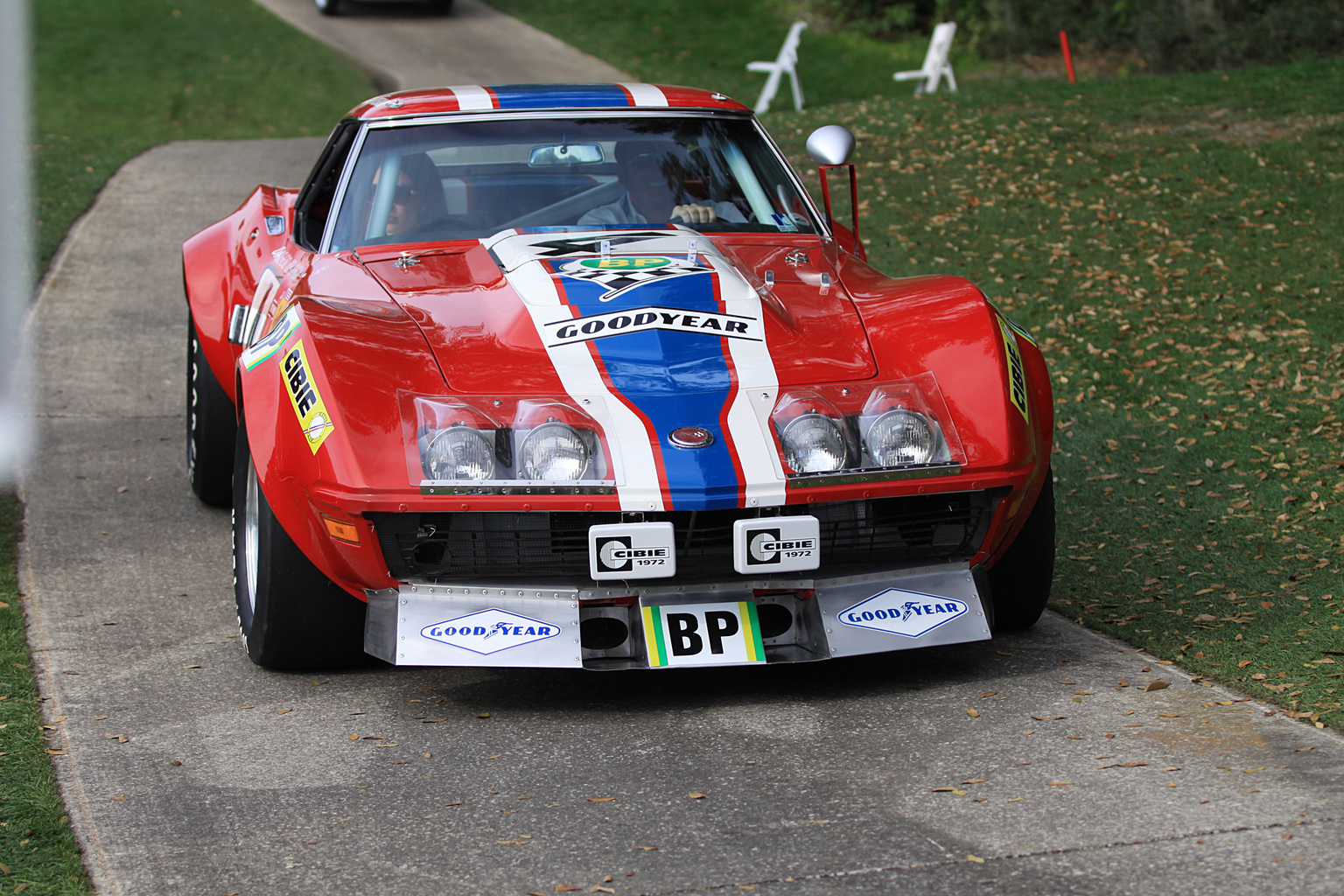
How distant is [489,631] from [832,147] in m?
2.30

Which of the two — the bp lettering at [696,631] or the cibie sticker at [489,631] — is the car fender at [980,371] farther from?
the cibie sticker at [489,631]

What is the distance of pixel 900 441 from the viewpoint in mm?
3584

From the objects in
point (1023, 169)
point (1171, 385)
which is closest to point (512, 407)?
point (1171, 385)

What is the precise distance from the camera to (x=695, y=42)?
72.6 feet

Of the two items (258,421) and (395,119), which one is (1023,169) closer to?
(395,119)

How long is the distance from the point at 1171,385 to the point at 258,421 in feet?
16.2

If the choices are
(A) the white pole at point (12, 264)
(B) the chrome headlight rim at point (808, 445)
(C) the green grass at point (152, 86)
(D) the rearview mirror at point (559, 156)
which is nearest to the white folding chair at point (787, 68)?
(C) the green grass at point (152, 86)

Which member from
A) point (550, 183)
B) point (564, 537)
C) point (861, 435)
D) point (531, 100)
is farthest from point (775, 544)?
point (531, 100)

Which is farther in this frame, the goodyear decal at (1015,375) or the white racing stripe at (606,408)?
the goodyear decal at (1015,375)

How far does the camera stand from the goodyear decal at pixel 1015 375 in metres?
3.76

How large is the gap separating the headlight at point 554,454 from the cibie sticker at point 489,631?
361mm

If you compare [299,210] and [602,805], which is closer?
[602,805]

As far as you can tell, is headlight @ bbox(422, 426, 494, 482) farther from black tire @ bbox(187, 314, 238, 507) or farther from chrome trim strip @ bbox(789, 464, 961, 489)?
black tire @ bbox(187, 314, 238, 507)

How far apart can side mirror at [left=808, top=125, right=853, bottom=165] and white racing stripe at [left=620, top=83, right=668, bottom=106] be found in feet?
1.83
